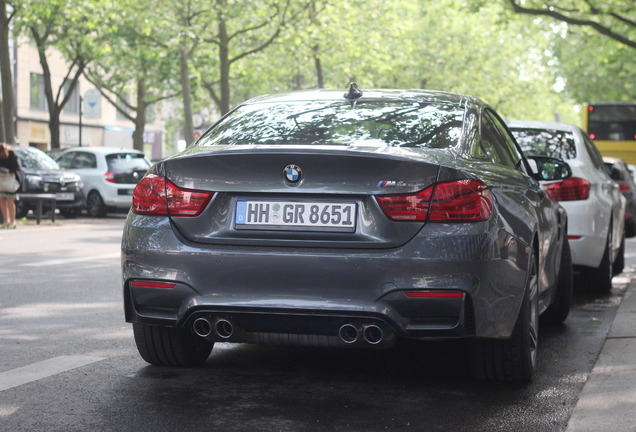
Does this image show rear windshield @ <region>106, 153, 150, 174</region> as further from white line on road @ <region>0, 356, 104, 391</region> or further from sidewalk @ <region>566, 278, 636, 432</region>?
white line on road @ <region>0, 356, 104, 391</region>

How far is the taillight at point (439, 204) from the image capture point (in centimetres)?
480

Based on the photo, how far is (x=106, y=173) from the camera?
2673 centimetres

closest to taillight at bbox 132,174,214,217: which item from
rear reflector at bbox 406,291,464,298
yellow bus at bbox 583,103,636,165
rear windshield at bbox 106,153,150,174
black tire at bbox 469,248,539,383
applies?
rear reflector at bbox 406,291,464,298

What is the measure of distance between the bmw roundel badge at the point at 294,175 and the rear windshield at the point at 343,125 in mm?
299

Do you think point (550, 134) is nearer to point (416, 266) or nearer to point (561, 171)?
point (561, 171)

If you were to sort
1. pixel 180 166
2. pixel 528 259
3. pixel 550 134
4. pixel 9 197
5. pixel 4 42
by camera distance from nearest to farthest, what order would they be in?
pixel 180 166 < pixel 528 259 < pixel 550 134 < pixel 9 197 < pixel 4 42

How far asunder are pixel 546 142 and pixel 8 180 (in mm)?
12225

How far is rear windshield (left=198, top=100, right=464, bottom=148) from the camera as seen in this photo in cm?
530

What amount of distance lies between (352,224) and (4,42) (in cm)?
2350

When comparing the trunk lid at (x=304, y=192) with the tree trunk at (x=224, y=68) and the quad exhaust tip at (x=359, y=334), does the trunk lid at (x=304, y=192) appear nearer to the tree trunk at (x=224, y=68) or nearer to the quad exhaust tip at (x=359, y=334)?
the quad exhaust tip at (x=359, y=334)

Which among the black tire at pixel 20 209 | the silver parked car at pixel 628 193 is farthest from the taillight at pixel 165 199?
the black tire at pixel 20 209

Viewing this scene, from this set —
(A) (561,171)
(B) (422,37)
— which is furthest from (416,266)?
(B) (422,37)

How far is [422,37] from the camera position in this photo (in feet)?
198

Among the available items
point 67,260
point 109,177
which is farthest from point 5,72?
point 67,260
